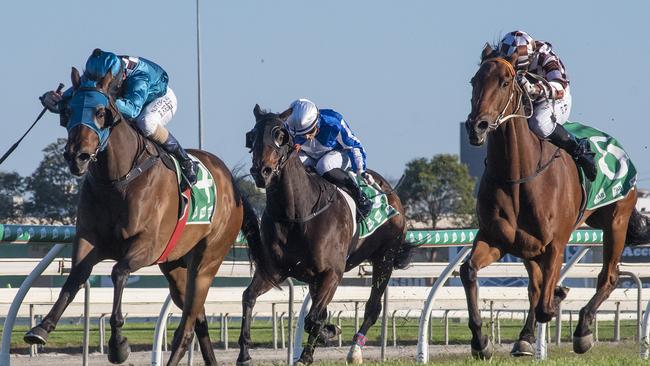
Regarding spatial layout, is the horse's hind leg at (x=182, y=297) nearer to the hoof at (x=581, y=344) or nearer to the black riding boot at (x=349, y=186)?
the black riding boot at (x=349, y=186)

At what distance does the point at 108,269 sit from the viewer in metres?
10.7

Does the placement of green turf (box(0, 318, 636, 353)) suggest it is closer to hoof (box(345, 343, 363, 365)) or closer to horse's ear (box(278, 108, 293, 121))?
hoof (box(345, 343, 363, 365))

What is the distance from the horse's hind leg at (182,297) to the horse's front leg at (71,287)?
4.51 feet

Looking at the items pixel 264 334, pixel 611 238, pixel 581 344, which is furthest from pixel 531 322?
pixel 264 334

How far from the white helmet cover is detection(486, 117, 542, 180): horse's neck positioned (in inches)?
63.5

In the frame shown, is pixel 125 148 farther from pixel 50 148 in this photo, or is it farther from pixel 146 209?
pixel 50 148

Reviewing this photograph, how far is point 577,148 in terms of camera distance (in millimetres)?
9023

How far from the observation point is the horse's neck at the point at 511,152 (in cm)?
845

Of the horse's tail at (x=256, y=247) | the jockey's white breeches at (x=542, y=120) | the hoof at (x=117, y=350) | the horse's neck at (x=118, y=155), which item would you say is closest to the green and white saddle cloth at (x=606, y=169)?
the jockey's white breeches at (x=542, y=120)

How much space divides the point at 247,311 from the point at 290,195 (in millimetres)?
788

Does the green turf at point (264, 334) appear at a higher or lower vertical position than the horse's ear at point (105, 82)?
lower

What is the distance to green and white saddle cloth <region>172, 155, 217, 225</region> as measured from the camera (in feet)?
28.6

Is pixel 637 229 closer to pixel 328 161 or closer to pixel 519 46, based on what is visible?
pixel 519 46

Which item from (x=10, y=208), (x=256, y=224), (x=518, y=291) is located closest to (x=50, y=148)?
(x=10, y=208)
